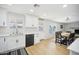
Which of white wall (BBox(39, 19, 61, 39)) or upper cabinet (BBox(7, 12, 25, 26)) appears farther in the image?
white wall (BBox(39, 19, 61, 39))

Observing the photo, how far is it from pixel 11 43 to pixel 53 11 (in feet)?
2.80

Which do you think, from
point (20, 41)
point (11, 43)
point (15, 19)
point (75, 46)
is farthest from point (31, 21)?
point (75, 46)

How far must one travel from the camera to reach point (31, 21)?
5.14 feet

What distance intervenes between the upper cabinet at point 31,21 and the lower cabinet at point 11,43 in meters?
0.24

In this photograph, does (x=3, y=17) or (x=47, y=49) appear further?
(x=47, y=49)

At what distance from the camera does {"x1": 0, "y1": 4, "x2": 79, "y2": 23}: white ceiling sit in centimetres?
151

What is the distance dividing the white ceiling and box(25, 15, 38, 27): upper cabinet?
0.07 meters

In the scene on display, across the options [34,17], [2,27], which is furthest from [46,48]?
[2,27]

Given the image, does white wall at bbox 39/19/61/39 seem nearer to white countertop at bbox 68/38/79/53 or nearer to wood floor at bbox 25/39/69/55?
wood floor at bbox 25/39/69/55

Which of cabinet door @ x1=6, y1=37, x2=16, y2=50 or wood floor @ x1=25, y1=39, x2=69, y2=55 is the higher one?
cabinet door @ x1=6, y1=37, x2=16, y2=50

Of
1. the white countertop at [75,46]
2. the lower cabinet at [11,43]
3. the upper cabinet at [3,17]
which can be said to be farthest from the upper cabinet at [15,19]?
the white countertop at [75,46]

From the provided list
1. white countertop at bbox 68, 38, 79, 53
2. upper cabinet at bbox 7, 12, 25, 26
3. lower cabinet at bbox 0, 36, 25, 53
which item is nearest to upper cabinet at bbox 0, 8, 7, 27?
upper cabinet at bbox 7, 12, 25, 26

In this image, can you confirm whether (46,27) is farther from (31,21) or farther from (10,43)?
(10,43)
